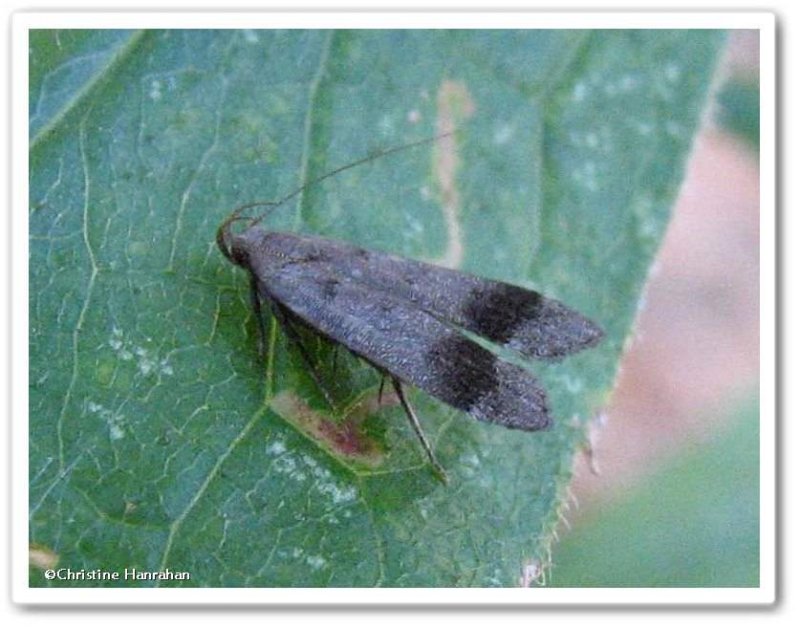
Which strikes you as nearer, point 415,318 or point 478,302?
point 415,318

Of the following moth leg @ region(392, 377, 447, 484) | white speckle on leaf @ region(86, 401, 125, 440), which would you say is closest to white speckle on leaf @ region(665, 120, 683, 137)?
moth leg @ region(392, 377, 447, 484)

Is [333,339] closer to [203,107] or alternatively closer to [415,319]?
[415,319]

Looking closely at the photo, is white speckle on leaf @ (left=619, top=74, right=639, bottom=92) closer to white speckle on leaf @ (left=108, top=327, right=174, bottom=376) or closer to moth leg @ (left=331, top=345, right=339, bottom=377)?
moth leg @ (left=331, top=345, right=339, bottom=377)

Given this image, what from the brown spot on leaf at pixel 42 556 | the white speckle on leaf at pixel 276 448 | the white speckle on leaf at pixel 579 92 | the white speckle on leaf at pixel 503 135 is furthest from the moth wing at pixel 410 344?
the white speckle on leaf at pixel 579 92

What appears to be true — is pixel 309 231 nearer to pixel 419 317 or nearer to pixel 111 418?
pixel 419 317

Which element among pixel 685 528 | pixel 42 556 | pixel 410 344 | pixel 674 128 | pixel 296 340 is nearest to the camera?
pixel 42 556

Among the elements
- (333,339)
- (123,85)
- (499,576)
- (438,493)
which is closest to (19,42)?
(123,85)

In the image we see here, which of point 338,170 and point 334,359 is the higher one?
point 338,170
